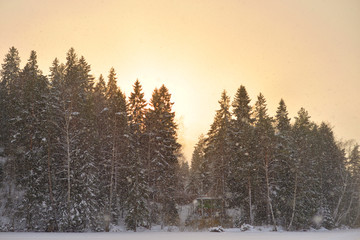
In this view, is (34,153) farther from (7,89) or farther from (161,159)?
(7,89)

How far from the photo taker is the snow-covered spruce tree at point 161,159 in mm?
34562

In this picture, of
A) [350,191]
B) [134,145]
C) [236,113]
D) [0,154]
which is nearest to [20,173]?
[0,154]

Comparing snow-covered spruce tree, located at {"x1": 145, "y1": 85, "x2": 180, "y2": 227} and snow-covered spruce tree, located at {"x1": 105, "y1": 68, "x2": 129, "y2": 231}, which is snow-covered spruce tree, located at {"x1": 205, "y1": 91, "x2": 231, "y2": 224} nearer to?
snow-covered spruce tree, located at {"x1": 145, "y1": 85, "x2": 180, "y2": 227}

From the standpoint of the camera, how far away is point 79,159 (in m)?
29.8

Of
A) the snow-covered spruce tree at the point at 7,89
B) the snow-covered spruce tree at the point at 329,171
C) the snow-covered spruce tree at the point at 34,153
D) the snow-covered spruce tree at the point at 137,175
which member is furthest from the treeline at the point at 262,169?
the snow-covered spruce tree at the point at 7,89

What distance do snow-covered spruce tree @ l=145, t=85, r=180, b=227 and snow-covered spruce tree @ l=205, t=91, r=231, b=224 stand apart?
20.7ft

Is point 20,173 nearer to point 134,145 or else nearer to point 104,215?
point 104,215

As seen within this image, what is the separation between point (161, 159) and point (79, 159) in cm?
1001

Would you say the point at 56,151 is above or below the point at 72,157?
above

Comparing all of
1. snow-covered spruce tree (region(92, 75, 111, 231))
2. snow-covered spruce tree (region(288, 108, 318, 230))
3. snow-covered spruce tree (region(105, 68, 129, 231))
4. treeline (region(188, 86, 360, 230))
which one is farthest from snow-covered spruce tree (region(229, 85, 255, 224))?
snow-covered spruce tree (region(92, 75, 111, 231))

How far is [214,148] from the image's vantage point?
40.8 meters

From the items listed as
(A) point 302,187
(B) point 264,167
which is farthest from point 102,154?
(A) point 302,187

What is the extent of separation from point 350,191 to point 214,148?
27280 millimetres

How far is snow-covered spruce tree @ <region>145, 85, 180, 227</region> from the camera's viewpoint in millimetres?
34562
